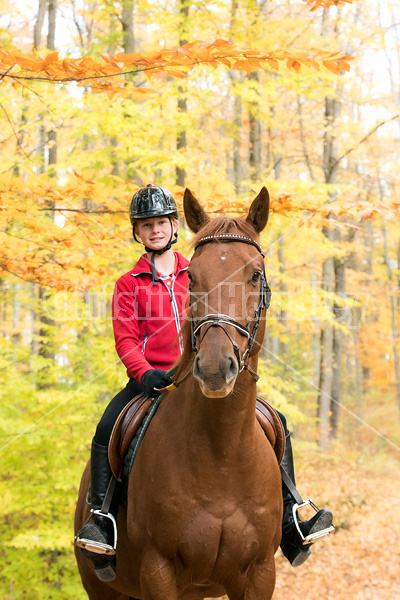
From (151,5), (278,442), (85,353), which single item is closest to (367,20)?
(151,5)

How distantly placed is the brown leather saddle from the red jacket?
0.33 metres

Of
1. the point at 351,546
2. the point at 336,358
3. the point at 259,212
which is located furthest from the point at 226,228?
the point at 336,358

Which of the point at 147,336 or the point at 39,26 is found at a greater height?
the point at 39,26

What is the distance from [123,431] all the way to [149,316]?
906 mm

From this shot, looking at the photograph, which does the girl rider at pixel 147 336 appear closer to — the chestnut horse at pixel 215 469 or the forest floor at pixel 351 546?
Answer: the chestnut horse at pixel 215 469

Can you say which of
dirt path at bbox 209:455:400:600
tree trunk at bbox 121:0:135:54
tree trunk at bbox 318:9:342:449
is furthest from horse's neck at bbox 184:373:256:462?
tree trunk at bbox 318:9:342:449

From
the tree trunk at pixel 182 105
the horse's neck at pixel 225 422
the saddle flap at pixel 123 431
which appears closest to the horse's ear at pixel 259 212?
the horse's neck at pixel 225 422

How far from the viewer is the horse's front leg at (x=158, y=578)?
3.19 meters

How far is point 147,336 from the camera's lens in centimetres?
409

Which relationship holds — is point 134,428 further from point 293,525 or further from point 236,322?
point 293,525

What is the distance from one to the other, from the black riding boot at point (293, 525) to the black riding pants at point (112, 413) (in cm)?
137

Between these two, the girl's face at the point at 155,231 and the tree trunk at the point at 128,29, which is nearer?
the girl's face at the point at 155,231

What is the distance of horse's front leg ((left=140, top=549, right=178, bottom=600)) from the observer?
3.19 meters

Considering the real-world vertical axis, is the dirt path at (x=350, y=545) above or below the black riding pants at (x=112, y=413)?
below
